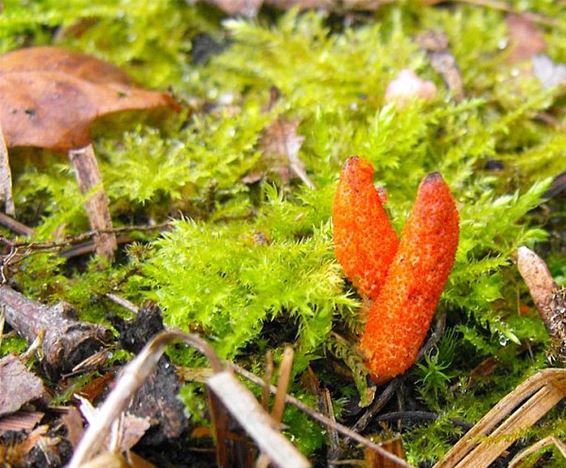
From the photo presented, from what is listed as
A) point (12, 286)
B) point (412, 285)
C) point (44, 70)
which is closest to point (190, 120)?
point (44, 70)

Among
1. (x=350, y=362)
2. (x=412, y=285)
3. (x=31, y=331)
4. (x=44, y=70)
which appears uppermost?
(x=44, y=70)

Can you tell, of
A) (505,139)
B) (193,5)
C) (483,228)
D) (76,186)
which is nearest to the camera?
(483,228)

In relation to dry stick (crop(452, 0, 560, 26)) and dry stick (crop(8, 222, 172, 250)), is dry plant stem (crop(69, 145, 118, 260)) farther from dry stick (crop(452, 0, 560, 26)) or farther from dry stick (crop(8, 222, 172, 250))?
dry stick (crop(452, 0, 560, 26))

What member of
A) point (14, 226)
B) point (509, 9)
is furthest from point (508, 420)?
point (509, 9)

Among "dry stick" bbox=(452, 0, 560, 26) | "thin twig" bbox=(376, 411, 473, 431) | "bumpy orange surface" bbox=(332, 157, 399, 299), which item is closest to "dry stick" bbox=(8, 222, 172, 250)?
"bumpy orange surface" bbox=(332, 157, 399, 299)

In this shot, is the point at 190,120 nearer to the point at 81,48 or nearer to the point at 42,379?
the point at 81,48

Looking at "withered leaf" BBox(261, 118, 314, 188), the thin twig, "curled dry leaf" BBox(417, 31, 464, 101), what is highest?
"curled dry leaf" BBox(417, 31, 464, 101)

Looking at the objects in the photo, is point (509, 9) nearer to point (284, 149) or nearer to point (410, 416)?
point (284, 149)
